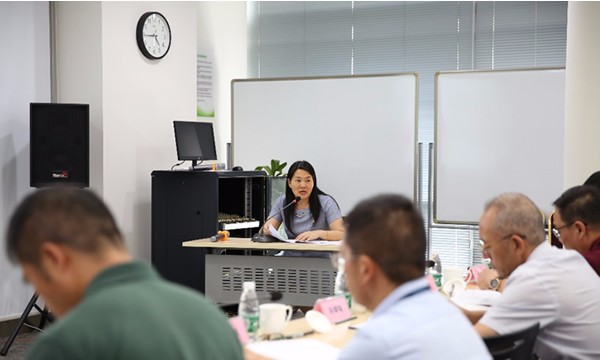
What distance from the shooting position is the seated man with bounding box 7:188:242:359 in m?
1.27

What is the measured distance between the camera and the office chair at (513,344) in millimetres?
2367

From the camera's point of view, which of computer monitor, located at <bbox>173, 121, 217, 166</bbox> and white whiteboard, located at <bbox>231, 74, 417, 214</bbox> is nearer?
computer monitor, located at <bbox>173, 121, 217, 166</bbox>

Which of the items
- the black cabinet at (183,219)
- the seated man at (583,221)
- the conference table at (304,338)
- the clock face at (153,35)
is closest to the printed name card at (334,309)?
the conference table at (304,338)

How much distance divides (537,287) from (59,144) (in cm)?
446

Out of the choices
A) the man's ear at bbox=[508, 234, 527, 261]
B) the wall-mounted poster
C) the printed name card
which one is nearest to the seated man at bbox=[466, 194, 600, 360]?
the man's ear at bbox=[508, 234, 527, 261]

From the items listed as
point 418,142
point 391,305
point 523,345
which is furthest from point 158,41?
point 391,305

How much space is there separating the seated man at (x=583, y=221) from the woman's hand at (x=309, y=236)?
2606 millimetres

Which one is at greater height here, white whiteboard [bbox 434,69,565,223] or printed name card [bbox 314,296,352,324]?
white whiteboard [bbox 434,69,565,223]

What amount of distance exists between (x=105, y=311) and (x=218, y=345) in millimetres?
231

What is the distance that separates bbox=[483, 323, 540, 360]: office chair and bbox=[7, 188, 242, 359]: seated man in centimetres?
118

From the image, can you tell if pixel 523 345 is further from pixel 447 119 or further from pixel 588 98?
pixel 447 119

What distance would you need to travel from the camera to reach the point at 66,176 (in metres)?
6.12

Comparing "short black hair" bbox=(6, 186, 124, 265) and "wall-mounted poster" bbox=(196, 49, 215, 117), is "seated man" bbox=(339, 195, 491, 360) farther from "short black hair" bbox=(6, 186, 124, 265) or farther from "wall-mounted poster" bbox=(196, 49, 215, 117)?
"wall-mounted poster" bbox=(196, 49, 215, 117)

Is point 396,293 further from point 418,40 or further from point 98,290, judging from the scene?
point 418,40
